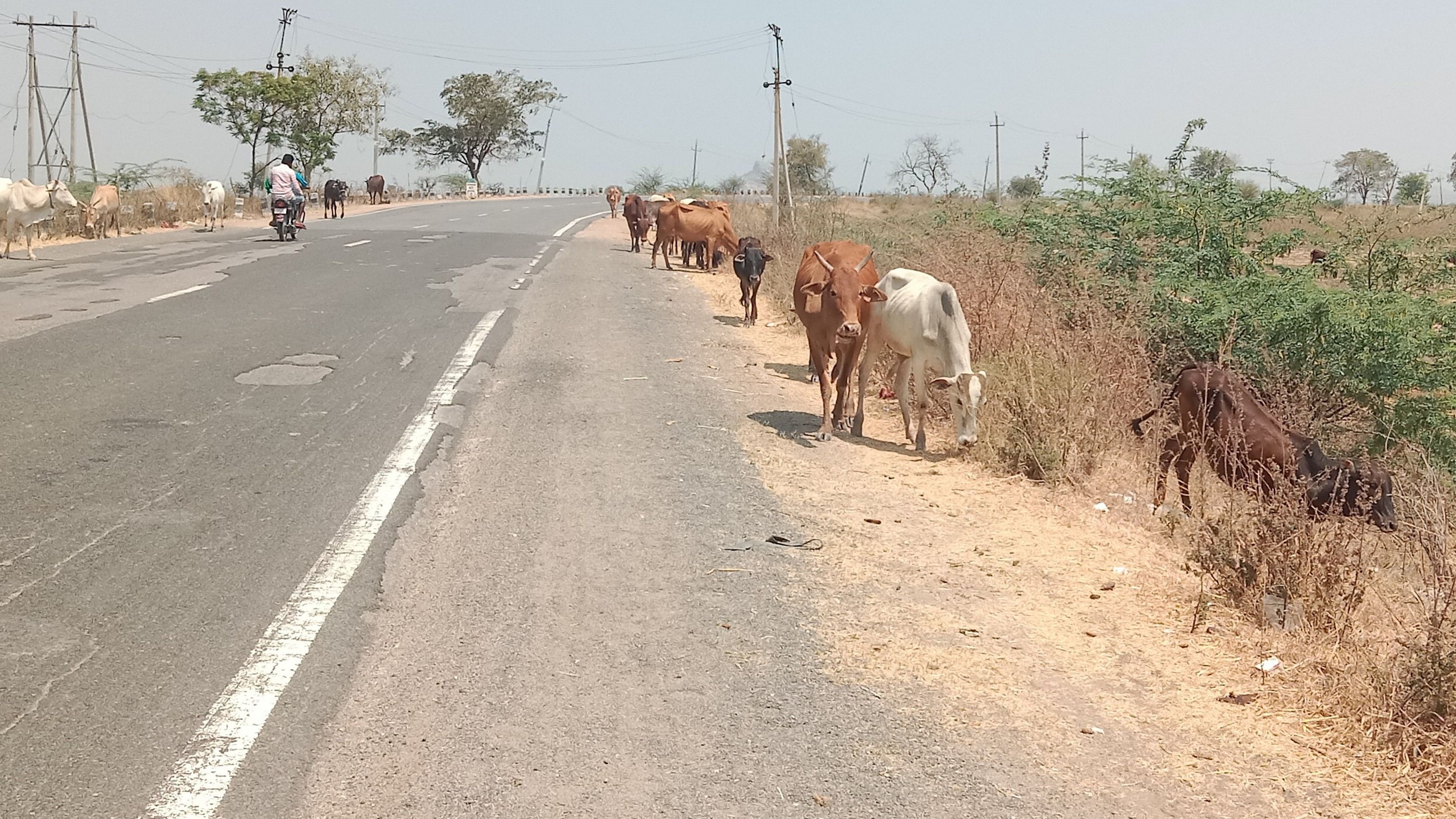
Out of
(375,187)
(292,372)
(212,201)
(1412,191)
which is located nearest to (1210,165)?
(1412,191)

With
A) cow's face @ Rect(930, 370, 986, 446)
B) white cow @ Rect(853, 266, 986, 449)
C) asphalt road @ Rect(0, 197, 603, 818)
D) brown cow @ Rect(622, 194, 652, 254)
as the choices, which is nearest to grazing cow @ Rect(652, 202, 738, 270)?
brown cow @ Rect(622, 194, 652, 254)

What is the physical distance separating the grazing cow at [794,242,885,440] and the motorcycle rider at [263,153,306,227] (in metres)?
18.1

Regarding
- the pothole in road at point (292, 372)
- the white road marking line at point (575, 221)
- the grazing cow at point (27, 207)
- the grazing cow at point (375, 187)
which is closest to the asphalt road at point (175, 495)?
the pothole in road at point (292, 372)

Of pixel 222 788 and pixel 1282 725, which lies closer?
pixel 222 788

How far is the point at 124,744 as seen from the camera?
13.9ft

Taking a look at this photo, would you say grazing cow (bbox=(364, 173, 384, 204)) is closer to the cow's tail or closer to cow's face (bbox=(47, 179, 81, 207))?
cow's face (bbox=(47, 179, 81, 207))

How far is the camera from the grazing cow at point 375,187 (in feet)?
188

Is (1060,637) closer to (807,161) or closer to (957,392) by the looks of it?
(957,392)

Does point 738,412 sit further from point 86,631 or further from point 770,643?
point 86,631

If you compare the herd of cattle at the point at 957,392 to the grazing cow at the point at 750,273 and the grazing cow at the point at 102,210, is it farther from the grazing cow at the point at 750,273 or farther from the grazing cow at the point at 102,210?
the grazing cow at the point at 102,210

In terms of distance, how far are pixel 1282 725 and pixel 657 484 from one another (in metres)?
4.15

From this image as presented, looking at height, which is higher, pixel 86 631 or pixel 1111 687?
pixel 86 631

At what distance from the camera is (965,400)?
31.9 ft

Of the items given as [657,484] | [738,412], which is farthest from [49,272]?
[657,484]
